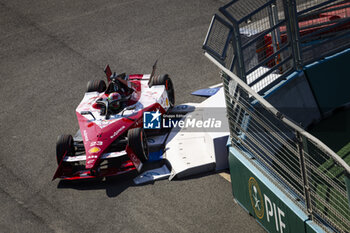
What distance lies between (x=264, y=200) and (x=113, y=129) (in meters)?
3.81

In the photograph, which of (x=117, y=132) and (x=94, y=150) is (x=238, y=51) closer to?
(x=117, y=132)

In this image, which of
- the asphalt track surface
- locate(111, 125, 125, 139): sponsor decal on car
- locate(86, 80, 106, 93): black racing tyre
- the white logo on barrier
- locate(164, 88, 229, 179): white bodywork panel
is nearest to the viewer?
the white logo on barrier

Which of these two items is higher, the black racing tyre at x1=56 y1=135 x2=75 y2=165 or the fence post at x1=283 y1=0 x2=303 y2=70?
the fence post at x1=283 y1=0 x2=303 y2=70

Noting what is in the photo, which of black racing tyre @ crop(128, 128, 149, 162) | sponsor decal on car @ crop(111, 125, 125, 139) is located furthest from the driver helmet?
black racing tyre @ crop(128, 128, 149, 162)

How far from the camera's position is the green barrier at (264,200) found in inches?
275

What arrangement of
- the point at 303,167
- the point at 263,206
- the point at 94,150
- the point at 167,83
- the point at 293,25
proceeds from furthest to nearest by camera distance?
the point at 167,83
the point at 94,150
the point at 293,25
the point at 263,206
the point at 303,167

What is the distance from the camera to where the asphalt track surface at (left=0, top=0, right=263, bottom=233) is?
9.23m

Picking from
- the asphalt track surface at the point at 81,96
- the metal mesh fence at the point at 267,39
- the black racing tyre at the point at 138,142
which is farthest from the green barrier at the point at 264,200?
the black racing tyre at the point at 138,142

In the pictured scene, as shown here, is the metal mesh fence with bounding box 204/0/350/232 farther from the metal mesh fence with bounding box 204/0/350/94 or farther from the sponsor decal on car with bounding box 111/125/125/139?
the sponsor decal on car with bounding box 111/125/125/139

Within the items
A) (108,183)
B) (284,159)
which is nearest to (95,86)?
(108,183)

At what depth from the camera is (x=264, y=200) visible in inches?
306

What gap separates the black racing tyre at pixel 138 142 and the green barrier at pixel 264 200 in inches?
85.1

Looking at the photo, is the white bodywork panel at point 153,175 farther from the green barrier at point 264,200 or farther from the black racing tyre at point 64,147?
the green barrier at point 264,200

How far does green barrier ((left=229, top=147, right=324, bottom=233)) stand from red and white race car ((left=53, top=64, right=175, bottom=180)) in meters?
2.33
